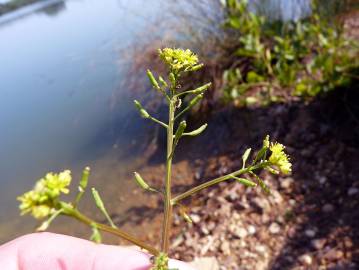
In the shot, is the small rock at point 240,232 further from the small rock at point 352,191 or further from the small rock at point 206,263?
the small rock at point 352,191

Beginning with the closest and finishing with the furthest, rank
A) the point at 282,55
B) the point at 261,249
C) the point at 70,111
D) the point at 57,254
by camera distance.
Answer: the point at 57,254 → the point at 261,249 → the point at 282,55 → the point at 70,111

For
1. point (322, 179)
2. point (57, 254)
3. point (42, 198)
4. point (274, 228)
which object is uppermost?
point (42, 198)

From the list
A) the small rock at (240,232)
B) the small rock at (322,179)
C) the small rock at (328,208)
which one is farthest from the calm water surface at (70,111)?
the small rock at (328,208)

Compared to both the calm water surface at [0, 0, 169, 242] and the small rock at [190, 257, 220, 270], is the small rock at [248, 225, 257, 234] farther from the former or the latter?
the calm water surface at [0, 0, 169, 242]

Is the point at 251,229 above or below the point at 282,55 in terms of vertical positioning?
below

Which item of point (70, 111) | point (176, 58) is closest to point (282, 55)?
point (70, 111)

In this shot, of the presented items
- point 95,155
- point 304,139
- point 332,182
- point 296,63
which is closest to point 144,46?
point 95,155

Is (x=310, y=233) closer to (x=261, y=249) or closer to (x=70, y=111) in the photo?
(x=261, y=249)
